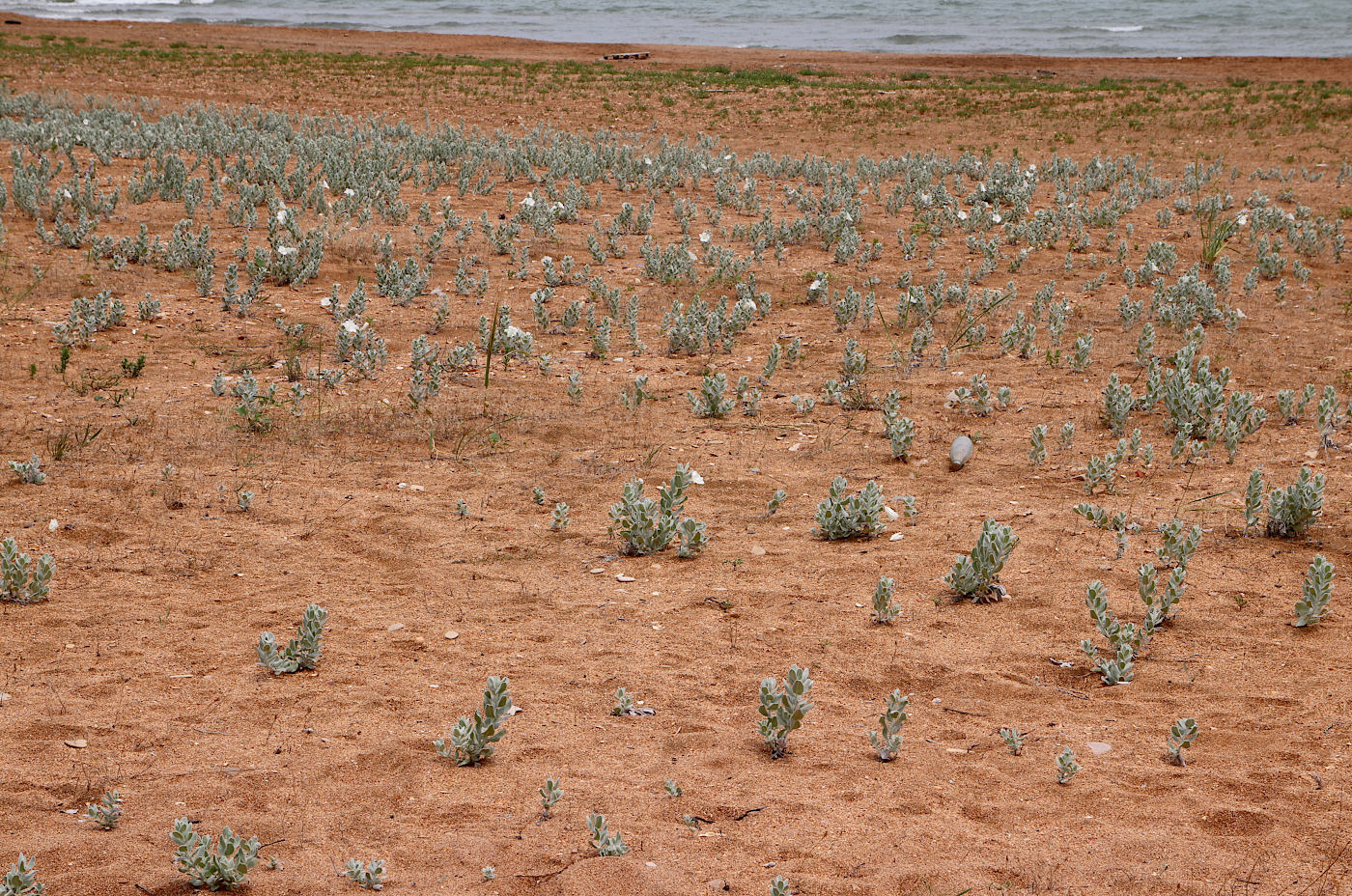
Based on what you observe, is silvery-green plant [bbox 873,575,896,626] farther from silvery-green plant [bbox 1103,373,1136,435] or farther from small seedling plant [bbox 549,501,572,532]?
silvery-green plant [bbox 1103,373,1136,435]

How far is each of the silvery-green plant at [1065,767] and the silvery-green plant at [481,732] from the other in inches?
75.1

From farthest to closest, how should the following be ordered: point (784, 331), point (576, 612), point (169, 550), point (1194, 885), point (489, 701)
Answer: point (784, 331)
point (169, 550)
point (576, 612)
point (489, 701)
point (1194, 885)

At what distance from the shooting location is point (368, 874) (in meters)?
3.43

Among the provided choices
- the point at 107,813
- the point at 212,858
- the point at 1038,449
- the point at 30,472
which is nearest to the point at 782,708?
the point at 212,858

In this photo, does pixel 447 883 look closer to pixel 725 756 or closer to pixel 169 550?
pixel 725 756

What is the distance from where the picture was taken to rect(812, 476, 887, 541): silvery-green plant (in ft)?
20.2

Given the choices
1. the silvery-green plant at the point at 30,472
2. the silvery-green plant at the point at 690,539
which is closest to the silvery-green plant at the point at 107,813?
the silvery-green plant at the point at 690,539

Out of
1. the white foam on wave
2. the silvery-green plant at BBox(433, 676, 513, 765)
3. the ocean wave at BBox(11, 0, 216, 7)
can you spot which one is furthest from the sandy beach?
the white foam on wave

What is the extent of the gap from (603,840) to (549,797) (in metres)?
0.29

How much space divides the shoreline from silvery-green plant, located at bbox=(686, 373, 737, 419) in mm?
29185

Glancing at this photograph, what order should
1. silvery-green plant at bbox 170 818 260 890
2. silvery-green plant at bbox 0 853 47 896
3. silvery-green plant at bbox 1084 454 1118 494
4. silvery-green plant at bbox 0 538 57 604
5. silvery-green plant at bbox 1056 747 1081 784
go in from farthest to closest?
silvery-green plant at bbox 1084 454 1118 494
silvery-green plant at bbox 0 538 57 604
silvery-green plant at bbox 1056 747 1081 784
silvery-green plant at bbox 170 818 260 890
silvery-green plant at bbox 0 853 47 896

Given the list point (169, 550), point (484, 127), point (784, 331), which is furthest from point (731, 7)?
point (169, 550)

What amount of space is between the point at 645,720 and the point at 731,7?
67980mm

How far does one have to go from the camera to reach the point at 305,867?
3.53 m
